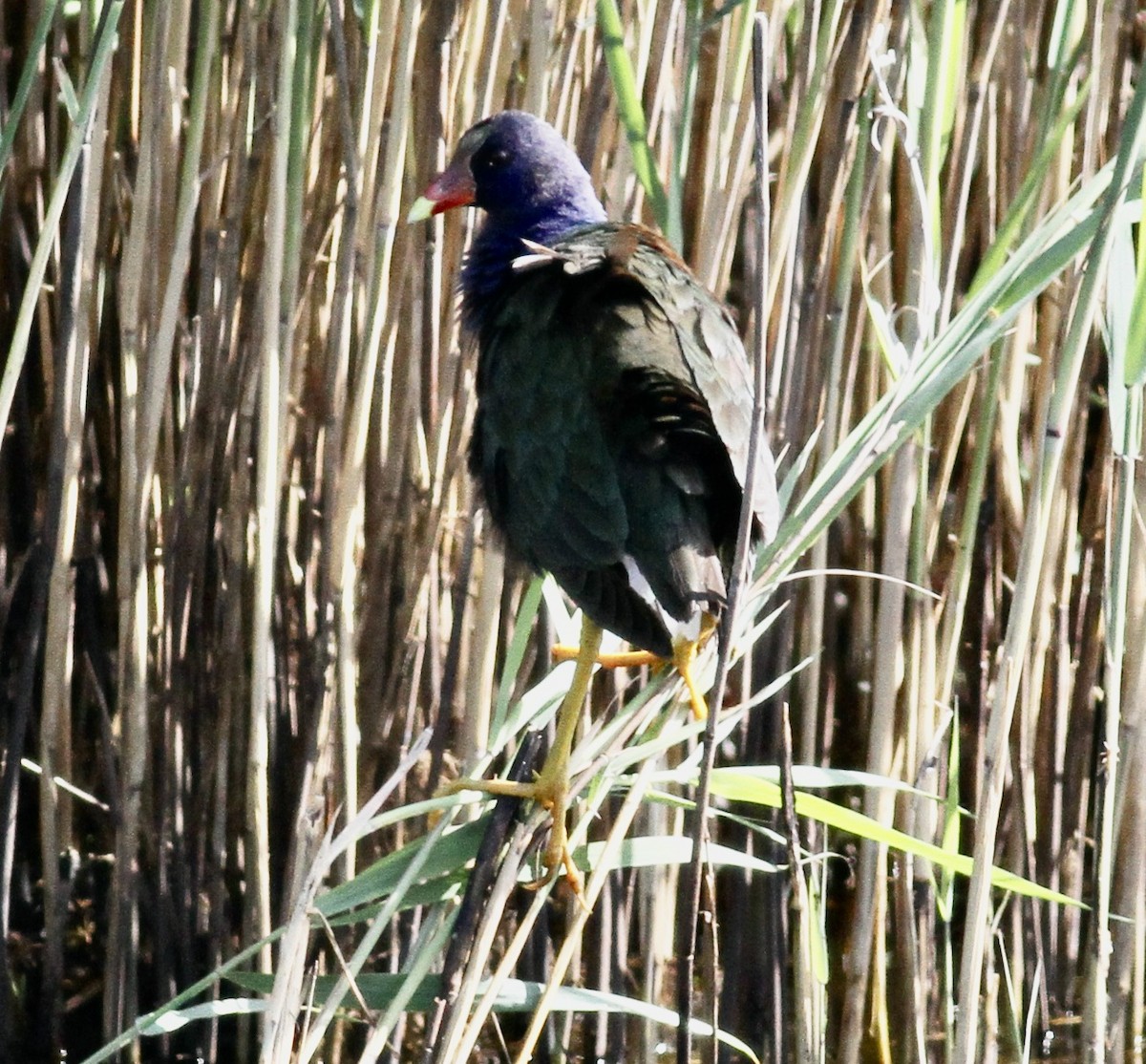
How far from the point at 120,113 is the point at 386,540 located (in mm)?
721

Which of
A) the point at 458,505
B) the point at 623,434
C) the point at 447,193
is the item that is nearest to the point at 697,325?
the point at 623,434

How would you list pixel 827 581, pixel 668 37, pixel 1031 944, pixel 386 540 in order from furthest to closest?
pixel 827 581
pixel 1031 944
pixel 386 540
pixel 668 37

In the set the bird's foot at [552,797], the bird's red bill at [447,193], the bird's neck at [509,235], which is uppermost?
the bird's red bill at [447,193]

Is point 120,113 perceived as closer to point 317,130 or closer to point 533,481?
point 317,130

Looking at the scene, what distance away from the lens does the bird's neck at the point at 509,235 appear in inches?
68.1

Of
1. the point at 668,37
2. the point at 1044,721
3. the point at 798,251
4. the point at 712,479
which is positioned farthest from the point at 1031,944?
the point at 668,37

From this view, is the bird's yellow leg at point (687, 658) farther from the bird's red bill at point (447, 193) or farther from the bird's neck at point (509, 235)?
the bird's red bill at point (447, 193)

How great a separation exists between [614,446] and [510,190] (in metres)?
0.45

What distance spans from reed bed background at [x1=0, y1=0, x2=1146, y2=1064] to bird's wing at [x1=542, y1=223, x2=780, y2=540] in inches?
2.3

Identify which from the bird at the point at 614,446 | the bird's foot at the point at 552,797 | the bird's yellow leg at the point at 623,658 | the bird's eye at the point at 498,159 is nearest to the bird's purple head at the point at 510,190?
the bird's eye at the point at 498,159

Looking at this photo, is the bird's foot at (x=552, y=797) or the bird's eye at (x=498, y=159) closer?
the bird's foot at (x=552, y=797)

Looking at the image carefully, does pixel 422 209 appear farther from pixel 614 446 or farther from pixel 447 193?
pixel 614 446

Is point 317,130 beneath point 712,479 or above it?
above

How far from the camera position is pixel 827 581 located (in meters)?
2.44
